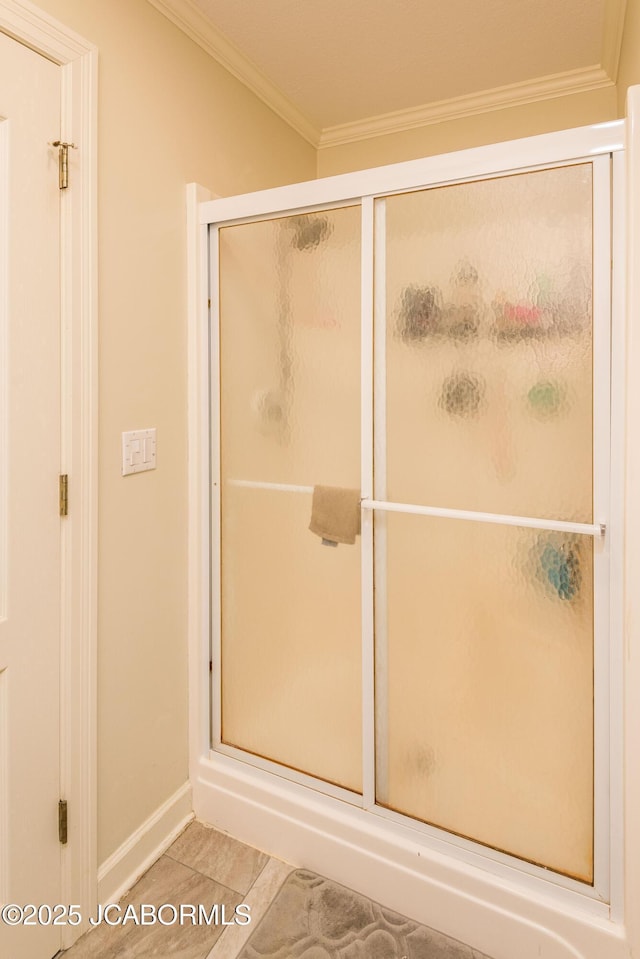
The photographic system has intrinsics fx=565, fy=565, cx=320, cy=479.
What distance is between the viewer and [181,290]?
1.72m

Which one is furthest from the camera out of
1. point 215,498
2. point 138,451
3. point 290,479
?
point 215,498

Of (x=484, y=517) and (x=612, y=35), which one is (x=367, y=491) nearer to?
(x=484, y=517)

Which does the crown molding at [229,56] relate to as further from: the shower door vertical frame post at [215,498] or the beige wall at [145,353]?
the shower door vertical frame post at [215,498]

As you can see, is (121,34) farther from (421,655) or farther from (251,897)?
(251,897)

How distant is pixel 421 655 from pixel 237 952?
84 cm

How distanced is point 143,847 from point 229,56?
2.47 m

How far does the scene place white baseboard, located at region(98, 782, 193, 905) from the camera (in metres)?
1.51

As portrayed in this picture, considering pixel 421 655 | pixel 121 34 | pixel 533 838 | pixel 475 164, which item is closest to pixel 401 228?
pixel 475 164

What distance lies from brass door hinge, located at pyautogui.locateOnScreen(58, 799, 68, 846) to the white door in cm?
1

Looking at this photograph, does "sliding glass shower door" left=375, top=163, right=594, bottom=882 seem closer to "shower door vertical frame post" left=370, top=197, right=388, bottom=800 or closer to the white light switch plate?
"shower door vertical frame post" left=370, top=197, right=388, bottom=800

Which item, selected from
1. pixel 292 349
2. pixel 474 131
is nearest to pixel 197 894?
pixel 292 349

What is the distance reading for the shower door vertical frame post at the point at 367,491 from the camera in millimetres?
1472

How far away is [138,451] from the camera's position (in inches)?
62.1

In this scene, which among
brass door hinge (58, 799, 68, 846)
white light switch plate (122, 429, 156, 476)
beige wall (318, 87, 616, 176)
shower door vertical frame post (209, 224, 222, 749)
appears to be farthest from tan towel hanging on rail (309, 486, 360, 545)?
beige wall (318, 87, 616, 176)
